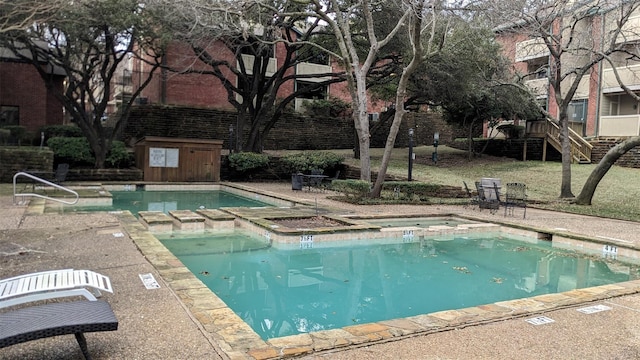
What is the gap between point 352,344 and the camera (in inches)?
137

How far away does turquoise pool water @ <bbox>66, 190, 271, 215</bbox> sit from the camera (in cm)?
1339

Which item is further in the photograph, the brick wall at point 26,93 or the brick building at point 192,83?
the brick building at point 192,83

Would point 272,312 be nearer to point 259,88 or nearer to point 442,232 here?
point 442,232

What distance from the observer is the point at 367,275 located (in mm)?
6996

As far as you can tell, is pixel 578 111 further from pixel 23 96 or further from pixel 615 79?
pixel 23 96

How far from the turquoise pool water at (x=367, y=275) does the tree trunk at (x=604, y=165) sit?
5.97 meters

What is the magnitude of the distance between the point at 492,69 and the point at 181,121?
1702 centimetres

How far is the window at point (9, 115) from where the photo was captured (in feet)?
81.5

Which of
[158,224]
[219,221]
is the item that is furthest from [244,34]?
[158,224]

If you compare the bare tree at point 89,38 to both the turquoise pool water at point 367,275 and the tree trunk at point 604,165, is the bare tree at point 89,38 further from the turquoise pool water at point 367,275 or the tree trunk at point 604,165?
the tree trunk at point 604,165

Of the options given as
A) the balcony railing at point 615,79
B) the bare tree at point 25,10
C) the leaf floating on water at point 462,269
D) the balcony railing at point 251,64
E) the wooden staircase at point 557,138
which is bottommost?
the leaf floating on water at point 462,269

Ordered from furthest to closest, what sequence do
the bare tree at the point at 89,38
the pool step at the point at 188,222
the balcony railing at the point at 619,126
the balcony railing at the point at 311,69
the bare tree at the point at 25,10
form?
1. the balcony railing at the point at 311,69
2. the balcony railing at the point at 619,126
3. the bare tree at the point at 89,38
4. the bare tree at the point at 25,10
5. the pool step at the point at 188,222

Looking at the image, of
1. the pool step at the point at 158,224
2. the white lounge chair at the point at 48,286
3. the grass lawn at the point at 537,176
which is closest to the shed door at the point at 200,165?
the grass lawn at the point at 537,176

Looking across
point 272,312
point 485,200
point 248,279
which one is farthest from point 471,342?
point 485,200
